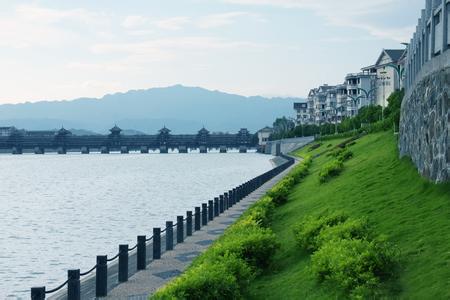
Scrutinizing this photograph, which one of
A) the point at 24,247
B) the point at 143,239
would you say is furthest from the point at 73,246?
the point at 143,239

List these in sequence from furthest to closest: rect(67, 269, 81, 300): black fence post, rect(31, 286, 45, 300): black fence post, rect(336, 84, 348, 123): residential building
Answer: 1. rect(336, 84, 348, 123): residential building
2. rect(67, 269, 81, 300): black fence post
3. rect(31, 286, 45, 300): black fence post

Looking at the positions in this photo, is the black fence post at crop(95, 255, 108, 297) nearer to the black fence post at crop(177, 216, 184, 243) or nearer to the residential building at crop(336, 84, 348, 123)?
the black fence post at crop(177, 216, 184, 243)

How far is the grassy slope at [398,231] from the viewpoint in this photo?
1148cm

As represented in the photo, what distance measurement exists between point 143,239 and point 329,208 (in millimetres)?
6147

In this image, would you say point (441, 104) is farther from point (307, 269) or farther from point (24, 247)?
point (24, 247)

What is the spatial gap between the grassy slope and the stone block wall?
478mm

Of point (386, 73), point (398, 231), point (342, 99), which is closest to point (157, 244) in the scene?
point (398, 231)

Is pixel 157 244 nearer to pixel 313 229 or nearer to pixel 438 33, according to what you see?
pixel 313 229

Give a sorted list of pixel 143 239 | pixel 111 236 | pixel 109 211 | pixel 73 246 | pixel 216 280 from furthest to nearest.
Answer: pixel 109 211
pixel 111 236
pixel 73 246
pixel 143 239
pixel 216 280

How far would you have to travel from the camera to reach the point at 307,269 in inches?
552

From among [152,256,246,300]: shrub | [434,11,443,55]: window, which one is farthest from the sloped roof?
[152,256,246,300]: shrub

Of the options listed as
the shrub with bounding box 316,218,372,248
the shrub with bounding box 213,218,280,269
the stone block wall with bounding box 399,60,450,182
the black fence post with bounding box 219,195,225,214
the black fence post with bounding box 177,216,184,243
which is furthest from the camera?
A: the black fence post with bounding box 219,195,225,214

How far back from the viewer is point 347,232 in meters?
14.5

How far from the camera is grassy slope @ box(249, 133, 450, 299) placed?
1148cm
